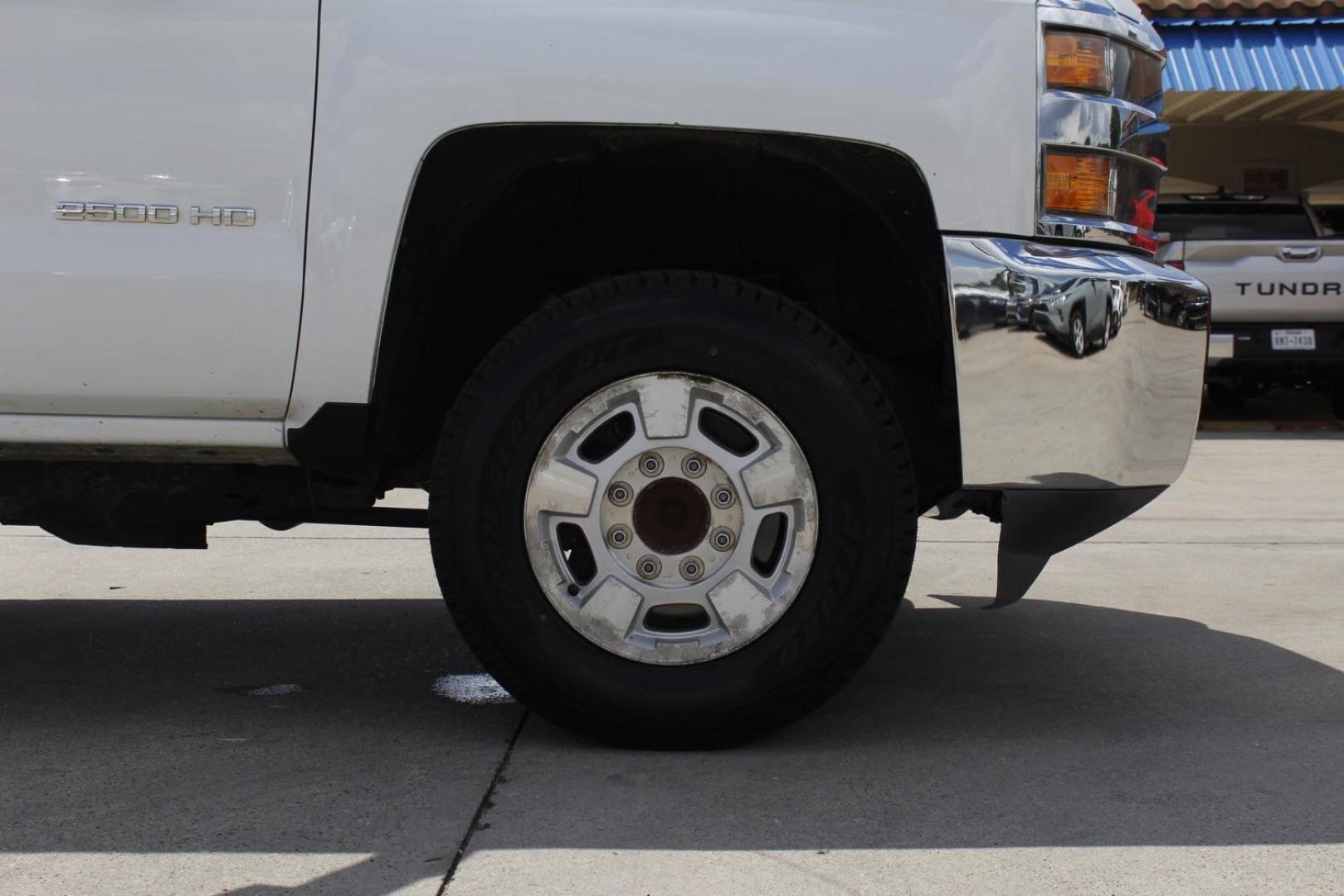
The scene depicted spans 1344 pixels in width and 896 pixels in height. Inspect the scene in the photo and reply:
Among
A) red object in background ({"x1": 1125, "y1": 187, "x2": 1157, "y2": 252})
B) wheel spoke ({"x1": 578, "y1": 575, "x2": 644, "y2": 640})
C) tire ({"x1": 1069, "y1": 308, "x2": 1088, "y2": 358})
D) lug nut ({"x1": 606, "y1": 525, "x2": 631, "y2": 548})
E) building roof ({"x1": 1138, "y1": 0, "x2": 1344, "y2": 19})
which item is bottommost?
wheel spoke ({"x1": 578, "y1": 575, "x2": 644, "y2": 640})

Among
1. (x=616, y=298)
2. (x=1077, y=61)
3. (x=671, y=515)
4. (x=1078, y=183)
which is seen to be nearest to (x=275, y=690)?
(x=671, y=515)

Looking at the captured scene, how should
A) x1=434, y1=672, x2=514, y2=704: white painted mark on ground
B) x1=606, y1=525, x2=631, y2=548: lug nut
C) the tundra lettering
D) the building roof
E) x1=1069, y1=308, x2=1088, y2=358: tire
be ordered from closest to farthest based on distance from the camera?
1. x1=1069, y1=308, x2=1088, y2=358: tire
2. x1=606, y1=525, x2=631, y2=548: lug nut
3. x1=434, y1=672, x2=514, y2=704: white painted mark on ground
4. the tundra lettering
5. the building roof

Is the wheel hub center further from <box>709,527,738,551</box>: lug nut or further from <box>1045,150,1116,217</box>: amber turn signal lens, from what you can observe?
<box>1045,150,1116,217</box>: amber turn signal lens

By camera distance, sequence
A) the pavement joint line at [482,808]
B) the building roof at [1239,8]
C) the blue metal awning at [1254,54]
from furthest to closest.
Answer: the building roof at [1239,8]
the blue metal awning at [1254,54]
the pavement joint line at [482,808]

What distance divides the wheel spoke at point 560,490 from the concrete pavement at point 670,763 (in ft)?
1.69

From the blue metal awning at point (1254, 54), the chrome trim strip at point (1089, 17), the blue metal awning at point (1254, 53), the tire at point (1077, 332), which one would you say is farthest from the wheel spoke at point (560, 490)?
the blue metal awning at point (1254, 53)

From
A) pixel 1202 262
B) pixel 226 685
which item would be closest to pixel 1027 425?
pixel 226 685

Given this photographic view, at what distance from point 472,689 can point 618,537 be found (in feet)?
2.81

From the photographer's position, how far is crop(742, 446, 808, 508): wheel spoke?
2.98 metres

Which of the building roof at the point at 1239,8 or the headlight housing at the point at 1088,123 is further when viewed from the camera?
the building roof at the point at 1239,8

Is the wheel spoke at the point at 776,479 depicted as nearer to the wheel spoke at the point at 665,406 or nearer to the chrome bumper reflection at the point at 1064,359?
the wheel spoke at the point at 665,406

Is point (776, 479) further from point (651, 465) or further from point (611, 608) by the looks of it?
point (611, 608)

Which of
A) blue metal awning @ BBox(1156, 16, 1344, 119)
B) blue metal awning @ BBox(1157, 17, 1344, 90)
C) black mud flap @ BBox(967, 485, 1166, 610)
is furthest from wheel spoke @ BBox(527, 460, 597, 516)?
blue metal awning @ BBox(1157, 17, 1344, 90)

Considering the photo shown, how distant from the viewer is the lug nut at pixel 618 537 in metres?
3.00
